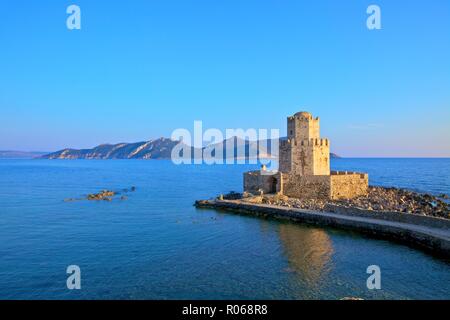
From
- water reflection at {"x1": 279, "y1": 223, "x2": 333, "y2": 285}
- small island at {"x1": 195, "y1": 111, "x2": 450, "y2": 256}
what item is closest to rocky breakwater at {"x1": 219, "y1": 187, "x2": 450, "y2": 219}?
small island at {"x1": 195, "y1": 111, "x2": 450, "y2": 256}

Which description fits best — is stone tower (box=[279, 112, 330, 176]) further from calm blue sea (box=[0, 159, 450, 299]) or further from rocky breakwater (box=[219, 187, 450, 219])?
calm blue sea (box=[0, 159, 450, 299])

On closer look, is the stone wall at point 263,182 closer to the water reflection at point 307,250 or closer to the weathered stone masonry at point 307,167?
the weathered stone masonry at point 307,167

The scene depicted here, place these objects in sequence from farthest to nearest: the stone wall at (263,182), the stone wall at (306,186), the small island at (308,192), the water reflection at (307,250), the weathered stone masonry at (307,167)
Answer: the stone wall at (263,182) → the weathered stone masonry at (307,167) → the stone wall at (306,186) → the small island at (308,192) → the water reflection at (307,250)

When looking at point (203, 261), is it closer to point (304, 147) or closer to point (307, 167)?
point (307, 167)

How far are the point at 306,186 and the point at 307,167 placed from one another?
6.12 feet

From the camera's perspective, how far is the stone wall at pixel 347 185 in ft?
102

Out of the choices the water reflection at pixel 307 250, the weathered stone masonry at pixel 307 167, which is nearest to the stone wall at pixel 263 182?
the weathered stone masonry at pixel 307 167

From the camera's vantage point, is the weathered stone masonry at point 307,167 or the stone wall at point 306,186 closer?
the stone wall at point 306,186

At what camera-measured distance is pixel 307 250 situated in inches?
727

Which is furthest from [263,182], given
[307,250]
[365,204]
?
[307,250]

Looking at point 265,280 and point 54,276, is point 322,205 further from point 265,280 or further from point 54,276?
point 54,276

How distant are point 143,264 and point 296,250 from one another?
26.6 ft

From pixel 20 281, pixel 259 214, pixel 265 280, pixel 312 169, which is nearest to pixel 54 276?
pixel 20 281

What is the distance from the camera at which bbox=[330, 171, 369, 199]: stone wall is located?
31.2 metres
